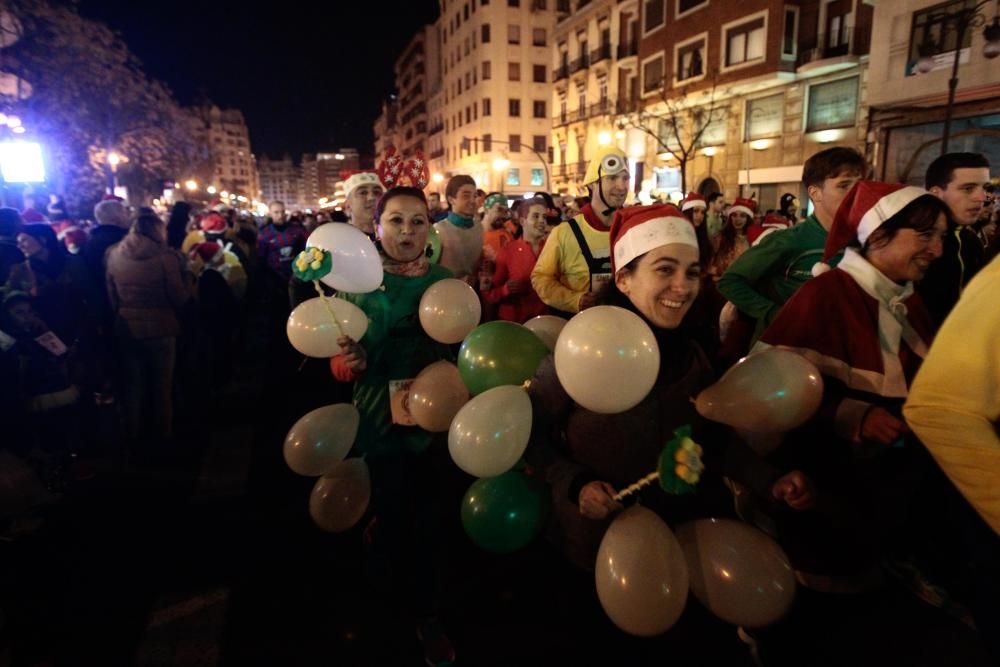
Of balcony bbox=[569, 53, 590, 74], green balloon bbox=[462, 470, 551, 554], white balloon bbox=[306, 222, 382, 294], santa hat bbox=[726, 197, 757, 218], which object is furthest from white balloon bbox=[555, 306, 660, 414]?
balcony bbox=[569, 53, 590, 74]

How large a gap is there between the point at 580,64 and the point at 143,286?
38884 millimetres

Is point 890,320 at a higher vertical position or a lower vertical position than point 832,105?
lower

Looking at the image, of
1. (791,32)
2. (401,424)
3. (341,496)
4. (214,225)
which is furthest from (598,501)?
(791,32)

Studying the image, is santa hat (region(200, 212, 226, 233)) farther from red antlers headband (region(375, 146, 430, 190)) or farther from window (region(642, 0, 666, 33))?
window (region(642, 0, 666, 33))

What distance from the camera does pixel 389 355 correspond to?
2895mm

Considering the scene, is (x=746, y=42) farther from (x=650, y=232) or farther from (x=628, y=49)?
(x=650, y=232)

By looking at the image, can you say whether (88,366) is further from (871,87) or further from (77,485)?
(871,87)

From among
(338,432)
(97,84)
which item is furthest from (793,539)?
(97,84)

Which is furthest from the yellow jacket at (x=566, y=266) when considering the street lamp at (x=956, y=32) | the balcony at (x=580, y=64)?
the balcony at (x=580, y=64)

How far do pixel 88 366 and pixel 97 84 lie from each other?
57.7 ft

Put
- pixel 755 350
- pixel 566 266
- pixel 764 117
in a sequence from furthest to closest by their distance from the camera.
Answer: pixel 764 117 → pixel 566 266 → pixel 755 350

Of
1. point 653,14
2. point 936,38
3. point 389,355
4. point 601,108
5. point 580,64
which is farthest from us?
point 580,64

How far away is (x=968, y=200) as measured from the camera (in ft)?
11.0

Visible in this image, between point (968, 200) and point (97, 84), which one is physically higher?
point (97, 84)
